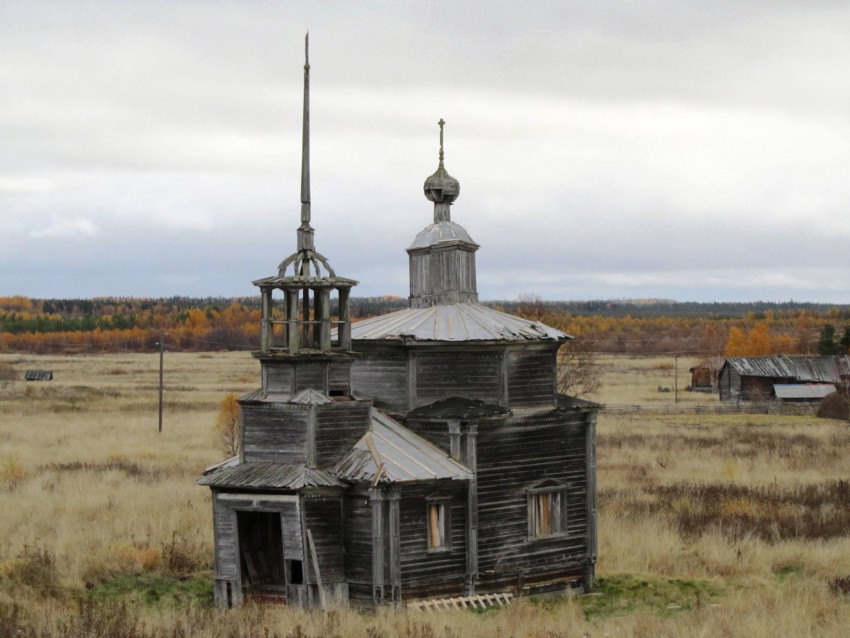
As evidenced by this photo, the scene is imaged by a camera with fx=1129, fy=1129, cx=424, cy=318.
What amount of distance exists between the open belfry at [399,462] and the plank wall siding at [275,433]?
0.02 m

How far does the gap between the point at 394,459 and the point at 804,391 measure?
156 feet

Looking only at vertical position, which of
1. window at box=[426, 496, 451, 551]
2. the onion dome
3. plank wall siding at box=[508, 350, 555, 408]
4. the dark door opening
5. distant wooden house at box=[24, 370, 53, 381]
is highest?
the onion dome

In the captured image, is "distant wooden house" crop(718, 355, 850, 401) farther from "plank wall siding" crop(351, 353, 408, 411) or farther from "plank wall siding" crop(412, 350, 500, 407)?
"plank wall siding" crop(351, 353, 408, 411)

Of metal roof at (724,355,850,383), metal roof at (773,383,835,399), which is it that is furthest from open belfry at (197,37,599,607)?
metal roof at (724,355,850,383)

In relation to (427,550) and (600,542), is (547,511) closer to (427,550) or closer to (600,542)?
(427,550)

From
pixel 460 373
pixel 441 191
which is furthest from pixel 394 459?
pixel 441 191

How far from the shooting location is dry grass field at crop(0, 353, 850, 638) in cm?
1631

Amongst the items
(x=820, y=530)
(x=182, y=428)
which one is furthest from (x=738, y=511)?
(x=182, y=428)

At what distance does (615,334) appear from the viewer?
160m

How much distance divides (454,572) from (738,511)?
36.0 ft

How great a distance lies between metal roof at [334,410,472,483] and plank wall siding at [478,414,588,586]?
0.94 m

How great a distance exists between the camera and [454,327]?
1997 cm

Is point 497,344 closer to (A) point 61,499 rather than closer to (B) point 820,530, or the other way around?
(B) point 820,530

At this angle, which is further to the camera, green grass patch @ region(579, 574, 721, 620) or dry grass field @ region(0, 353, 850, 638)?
green grass patch @ region(579, 574, 721, 620)
